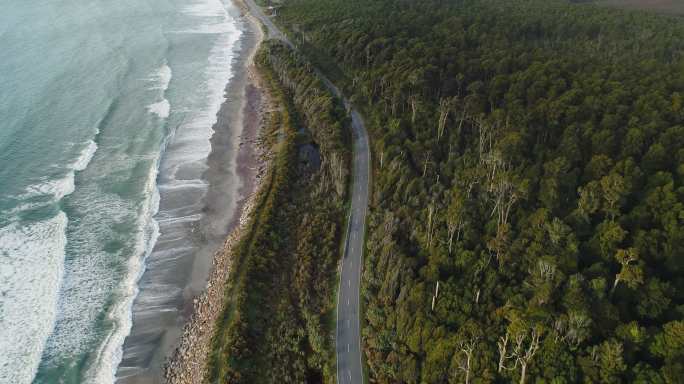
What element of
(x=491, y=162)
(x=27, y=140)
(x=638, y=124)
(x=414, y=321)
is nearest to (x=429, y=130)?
(x=491, y=162)

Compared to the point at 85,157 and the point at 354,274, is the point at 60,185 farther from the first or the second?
the point at 354,274

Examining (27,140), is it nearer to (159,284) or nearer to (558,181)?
(159,284)

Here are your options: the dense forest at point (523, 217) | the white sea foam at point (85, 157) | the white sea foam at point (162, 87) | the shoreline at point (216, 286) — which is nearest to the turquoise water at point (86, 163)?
the white sea foam at point (162, 87)

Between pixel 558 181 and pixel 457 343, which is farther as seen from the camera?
pixel 558 181

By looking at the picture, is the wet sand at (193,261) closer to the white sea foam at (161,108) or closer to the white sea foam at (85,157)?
the white sea foam at (161,108)

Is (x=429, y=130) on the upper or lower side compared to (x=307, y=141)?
upper

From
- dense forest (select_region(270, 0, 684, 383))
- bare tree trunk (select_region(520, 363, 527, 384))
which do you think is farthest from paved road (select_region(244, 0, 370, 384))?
bare tree trunk (select_region(520, 363, 527, 384))
